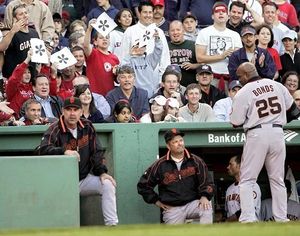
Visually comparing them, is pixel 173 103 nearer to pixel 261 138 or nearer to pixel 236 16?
pixel 261 138

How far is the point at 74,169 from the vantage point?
12016 mm

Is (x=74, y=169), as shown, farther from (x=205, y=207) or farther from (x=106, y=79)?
(x=106, y=79)

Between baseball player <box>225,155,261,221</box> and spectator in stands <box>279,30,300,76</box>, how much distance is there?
8.67ft

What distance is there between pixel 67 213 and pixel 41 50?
2997 mm

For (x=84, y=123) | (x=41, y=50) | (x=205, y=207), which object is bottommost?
(x=205, y=207)

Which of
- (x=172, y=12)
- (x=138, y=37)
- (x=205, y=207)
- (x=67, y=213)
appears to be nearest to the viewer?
(x=67, y=213)

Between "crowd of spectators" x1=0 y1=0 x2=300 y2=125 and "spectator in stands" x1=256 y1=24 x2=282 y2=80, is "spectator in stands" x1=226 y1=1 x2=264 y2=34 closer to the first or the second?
"crowd of spectators" x1=0 y1=0 x2=300 y2=125

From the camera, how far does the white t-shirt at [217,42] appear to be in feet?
52.0

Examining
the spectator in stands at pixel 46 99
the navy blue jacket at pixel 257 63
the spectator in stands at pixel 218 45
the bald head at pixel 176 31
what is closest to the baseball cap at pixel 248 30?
the navy blue jacket at pixel 257 63

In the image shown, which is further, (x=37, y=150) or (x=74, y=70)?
(x=74, y=70)

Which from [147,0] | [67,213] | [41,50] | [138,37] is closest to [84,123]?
[67,213]

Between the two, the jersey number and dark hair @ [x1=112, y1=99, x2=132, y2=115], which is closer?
the jersey number

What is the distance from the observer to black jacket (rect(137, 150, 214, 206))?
1298 centimetres

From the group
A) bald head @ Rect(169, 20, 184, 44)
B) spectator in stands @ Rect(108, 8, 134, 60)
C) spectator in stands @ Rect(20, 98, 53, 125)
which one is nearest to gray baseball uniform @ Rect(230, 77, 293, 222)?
spectator in stands @ Rect(20, 98, 53, 125)
